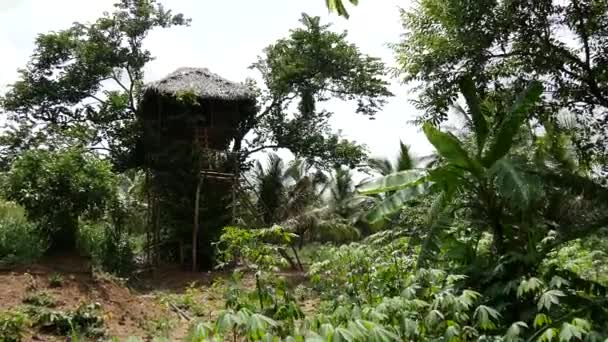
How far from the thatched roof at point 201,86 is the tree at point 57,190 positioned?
4381mm

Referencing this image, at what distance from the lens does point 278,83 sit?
60.5 ft

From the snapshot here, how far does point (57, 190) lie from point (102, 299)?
2.68 meters

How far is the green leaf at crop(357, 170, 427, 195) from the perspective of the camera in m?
7.21

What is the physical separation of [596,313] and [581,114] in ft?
15.1

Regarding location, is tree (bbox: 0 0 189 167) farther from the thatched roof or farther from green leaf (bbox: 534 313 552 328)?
green leaf (bbox: 534 313 552 328)

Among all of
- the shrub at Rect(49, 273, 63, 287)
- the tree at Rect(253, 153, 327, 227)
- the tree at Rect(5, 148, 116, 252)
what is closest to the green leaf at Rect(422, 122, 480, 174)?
the shrub at Rect(49, 273, 63, 287)

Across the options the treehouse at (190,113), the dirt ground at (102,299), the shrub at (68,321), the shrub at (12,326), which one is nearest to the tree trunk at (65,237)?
the dirt ground at (102,299)

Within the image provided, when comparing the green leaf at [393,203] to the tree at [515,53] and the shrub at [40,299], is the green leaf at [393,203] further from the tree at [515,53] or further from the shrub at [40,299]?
the shrub at [40,299]

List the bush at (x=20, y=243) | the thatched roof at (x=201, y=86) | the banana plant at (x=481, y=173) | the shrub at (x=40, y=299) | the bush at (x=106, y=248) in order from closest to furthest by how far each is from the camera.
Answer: the banana plant at (x=481, y=173), the shrub at (x=40, y=299), the bush at (x=20, y=243), the bush at (x=106, y=248), the thatched roof at (x=201, y=86)

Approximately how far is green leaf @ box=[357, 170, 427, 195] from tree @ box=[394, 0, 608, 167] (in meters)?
0.87

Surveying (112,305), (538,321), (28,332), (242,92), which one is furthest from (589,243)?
(242,92)

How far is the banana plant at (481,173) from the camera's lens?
20.2 ft

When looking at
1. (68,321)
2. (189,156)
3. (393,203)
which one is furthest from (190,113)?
(393,203)

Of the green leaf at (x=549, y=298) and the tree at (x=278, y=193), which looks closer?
the green leaf at (x=549, y=298)
